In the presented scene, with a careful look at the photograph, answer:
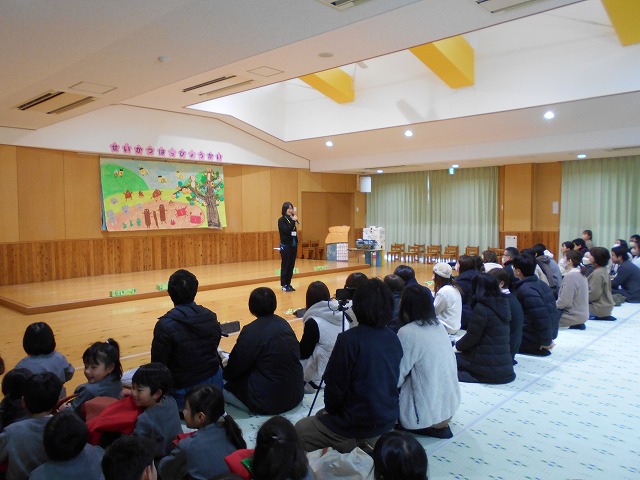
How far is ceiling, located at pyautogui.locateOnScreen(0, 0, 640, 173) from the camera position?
396 cm

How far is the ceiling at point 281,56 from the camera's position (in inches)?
156

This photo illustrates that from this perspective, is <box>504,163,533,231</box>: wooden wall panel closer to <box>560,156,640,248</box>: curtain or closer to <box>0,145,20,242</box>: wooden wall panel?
<box>560,156,640,248</box>: curtain

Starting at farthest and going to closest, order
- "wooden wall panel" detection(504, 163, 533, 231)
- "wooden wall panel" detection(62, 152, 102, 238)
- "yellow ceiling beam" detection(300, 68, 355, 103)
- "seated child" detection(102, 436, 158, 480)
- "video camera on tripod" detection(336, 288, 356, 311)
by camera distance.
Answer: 1. "wooden wall panel" detection(504, 163, 533, 231)
2. "yellow ceiling beam" detection(300, 68, 355, 103)
3. "wooden wall panel" detection(62, 152, 102, 238)
4. "video camera on tripod" detection(336, 288, 356, 311)
5. "seated child" detection(102, 436, 158, 480)

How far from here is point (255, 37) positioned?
455cm

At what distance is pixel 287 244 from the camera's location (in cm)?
836

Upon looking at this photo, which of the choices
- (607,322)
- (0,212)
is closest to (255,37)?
(607,322)

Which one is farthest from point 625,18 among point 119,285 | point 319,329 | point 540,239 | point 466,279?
point 119,285

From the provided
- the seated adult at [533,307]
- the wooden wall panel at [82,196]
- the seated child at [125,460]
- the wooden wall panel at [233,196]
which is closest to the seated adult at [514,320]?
the seated adult at [533,307]

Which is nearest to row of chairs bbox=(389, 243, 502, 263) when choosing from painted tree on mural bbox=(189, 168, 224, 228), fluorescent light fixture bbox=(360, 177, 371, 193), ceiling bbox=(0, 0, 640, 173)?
fluorescent light fixture bbox=(360, 177, 371, 193)

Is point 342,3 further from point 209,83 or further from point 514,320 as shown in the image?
point 209,83

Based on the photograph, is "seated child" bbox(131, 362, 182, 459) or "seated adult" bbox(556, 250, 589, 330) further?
"seated adult" bbox(556, 250, 589, 330)

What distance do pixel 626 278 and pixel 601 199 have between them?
15.1ft

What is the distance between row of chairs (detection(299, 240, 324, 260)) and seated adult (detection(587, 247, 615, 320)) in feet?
28.5

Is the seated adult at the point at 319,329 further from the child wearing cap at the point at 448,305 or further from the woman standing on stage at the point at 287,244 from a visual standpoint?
the woman standing on stage at the point at 287,244
